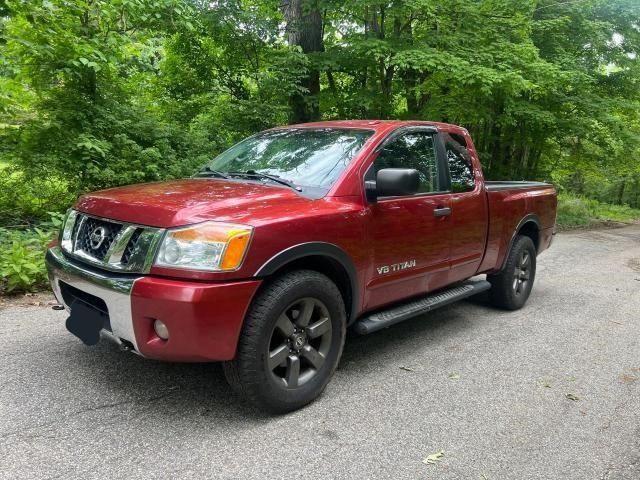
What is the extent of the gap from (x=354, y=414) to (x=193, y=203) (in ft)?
5.22

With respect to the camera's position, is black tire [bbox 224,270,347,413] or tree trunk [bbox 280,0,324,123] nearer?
black tire [bbox 224,270,347,413]

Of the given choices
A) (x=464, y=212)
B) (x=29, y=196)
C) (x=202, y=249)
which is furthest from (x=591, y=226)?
Result: (x=202, y=249)

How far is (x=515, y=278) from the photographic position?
553 centimetres

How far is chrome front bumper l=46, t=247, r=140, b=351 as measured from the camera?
8.96ft

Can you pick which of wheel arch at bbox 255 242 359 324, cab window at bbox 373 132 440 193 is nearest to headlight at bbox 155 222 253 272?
wheel arch at bbox 255 242 359 324

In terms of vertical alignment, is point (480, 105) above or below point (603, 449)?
above

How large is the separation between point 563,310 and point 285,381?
154 inches

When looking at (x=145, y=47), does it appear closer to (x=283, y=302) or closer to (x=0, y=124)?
(x=0, y=124)

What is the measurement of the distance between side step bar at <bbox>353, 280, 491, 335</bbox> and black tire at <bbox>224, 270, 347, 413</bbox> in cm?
31

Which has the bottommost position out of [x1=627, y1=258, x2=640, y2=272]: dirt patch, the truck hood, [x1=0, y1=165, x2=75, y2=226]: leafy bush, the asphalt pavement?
[x1=627, y1=258, x2=640, y2=272]: dirt patch

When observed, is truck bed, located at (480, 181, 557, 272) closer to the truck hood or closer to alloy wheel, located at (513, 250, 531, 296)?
alloy wheel, located at (513, 250, 531, 296)

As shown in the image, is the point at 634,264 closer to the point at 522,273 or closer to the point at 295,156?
the point at 522,273

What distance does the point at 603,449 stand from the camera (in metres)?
2.93

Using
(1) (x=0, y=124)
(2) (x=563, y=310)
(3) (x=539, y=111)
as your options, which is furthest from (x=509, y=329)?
(3) (x=539, y=111)
